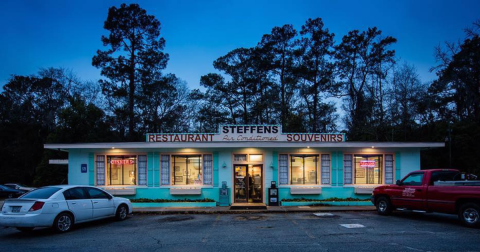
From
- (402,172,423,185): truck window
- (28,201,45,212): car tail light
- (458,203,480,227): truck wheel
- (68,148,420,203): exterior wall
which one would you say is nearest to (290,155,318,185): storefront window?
(68,148,420,203): exterior wall

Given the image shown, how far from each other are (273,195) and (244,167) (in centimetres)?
208

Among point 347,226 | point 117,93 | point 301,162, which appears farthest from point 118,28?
point 347,226

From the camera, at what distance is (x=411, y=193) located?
12344mm

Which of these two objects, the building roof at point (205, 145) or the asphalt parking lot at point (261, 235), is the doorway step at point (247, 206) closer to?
the asphalt parking lot at point (261, 235)

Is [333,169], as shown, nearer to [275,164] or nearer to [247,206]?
[275,164]

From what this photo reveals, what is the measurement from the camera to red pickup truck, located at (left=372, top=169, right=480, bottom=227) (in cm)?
1048

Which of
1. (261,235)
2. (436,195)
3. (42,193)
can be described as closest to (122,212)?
(42,193)

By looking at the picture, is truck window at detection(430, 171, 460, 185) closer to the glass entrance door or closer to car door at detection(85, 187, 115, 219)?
the glass entrance door

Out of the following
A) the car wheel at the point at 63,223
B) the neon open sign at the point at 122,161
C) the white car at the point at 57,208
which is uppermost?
the neon open sign at the point at 122,161

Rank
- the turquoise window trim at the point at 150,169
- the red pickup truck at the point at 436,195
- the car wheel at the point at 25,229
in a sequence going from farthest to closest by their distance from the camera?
the turquoise window trim at the point at 150,169 < the red pickup truck at the point at 436,195 < the car wheel at the point at 25,229

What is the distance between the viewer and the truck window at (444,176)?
12.0 m

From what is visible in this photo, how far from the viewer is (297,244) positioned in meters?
8.38

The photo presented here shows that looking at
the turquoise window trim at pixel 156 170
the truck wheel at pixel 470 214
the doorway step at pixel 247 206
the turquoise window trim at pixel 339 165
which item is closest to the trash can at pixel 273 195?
the doorway step at pixel 247 206

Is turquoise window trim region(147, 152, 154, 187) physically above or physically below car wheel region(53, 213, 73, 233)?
above
